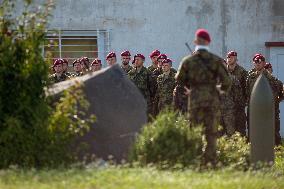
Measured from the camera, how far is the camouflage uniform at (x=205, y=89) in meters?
11.1

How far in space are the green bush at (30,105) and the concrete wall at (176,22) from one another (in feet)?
28.3

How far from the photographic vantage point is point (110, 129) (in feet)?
36.1

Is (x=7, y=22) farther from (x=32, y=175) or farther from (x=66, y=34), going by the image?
(x=66, y=34)

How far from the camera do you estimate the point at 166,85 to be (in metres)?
16.5

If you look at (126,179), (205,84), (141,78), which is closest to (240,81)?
(141,78)

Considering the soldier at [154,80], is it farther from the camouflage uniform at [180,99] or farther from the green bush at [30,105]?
the green bush at [30,105]

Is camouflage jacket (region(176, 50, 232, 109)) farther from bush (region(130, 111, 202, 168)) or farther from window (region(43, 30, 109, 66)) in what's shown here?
window (region(43, 30, 109, 66))

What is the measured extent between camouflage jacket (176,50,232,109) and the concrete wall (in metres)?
8.58

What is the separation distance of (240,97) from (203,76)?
227 inches

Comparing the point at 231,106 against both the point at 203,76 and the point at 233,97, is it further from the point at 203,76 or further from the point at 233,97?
the point at 203,76

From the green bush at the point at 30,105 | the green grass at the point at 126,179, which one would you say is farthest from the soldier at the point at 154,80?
the green grass at the point at 126,179

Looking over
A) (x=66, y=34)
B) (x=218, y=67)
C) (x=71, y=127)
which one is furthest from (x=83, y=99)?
(x=66, y=34)

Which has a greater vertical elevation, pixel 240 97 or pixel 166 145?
pixel 240 97

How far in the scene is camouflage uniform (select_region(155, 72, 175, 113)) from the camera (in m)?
16.5
